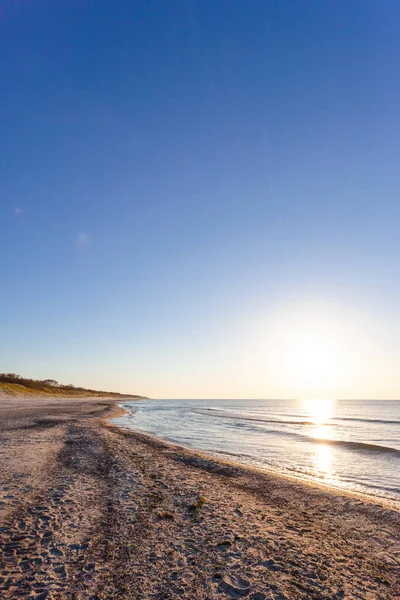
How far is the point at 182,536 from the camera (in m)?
8.55

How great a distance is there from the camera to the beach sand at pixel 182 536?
6.40 metres

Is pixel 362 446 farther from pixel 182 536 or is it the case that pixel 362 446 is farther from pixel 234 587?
pixel 234 587

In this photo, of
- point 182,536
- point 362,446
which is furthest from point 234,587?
point 362,446

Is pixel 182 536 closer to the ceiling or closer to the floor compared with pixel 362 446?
closer to the ceiling

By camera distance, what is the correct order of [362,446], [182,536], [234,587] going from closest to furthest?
[234,587]
[182,536]
[362,446]

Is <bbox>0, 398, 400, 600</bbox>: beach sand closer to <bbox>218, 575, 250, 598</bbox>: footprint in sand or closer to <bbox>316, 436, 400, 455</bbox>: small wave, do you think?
<bbox>218, 575, 250, 598</bbox>: footprint in sand

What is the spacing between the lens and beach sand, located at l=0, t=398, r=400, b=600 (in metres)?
6.40

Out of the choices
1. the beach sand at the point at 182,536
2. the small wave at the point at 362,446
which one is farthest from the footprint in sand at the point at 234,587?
the small wave at the point at 362,446

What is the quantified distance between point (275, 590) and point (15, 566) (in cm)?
490

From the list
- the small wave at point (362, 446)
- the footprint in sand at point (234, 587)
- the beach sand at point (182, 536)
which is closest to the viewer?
the footprint in sand at point (234, 587)

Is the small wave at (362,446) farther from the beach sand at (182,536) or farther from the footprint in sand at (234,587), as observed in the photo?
the footprint in sand at (234,587)

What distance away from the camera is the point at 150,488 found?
12.6 meters

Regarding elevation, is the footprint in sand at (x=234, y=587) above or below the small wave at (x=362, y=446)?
above

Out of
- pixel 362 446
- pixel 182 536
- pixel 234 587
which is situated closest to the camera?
pixel 234 587
